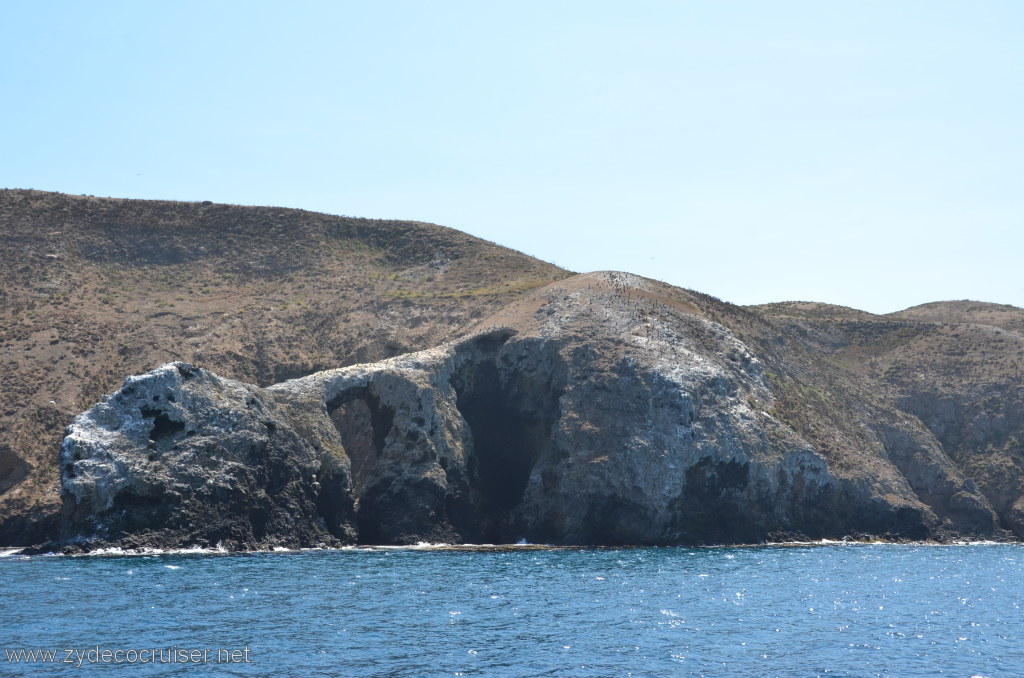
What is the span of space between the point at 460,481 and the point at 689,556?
18.1 meters

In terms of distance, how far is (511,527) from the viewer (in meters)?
73.9

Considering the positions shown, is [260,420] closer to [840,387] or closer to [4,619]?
[4,619]

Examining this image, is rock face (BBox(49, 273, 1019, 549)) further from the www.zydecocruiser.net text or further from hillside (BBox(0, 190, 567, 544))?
the www.zydecocruiser.net text

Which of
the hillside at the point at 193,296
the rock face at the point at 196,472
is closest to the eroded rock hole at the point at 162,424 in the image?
the rock face at the point at 196,472

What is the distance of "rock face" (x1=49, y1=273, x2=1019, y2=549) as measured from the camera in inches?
2445

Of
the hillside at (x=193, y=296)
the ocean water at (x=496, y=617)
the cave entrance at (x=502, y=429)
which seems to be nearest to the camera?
the ocean water at (x=496, y=617)

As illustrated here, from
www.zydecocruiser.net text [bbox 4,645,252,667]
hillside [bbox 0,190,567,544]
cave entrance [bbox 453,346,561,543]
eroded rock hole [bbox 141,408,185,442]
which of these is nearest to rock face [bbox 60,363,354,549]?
eroded rock hole [bbox 141,408,185,442]

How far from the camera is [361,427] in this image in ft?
247

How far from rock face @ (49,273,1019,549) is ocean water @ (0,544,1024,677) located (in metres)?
5.94

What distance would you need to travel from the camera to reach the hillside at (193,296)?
3105 inches

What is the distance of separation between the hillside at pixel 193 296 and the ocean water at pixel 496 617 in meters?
25.1

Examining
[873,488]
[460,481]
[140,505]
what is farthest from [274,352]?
[873,488]

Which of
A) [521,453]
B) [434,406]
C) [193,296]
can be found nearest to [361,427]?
[434,406]

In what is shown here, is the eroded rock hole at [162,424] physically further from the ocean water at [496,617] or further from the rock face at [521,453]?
the ocean water at [496,617]
